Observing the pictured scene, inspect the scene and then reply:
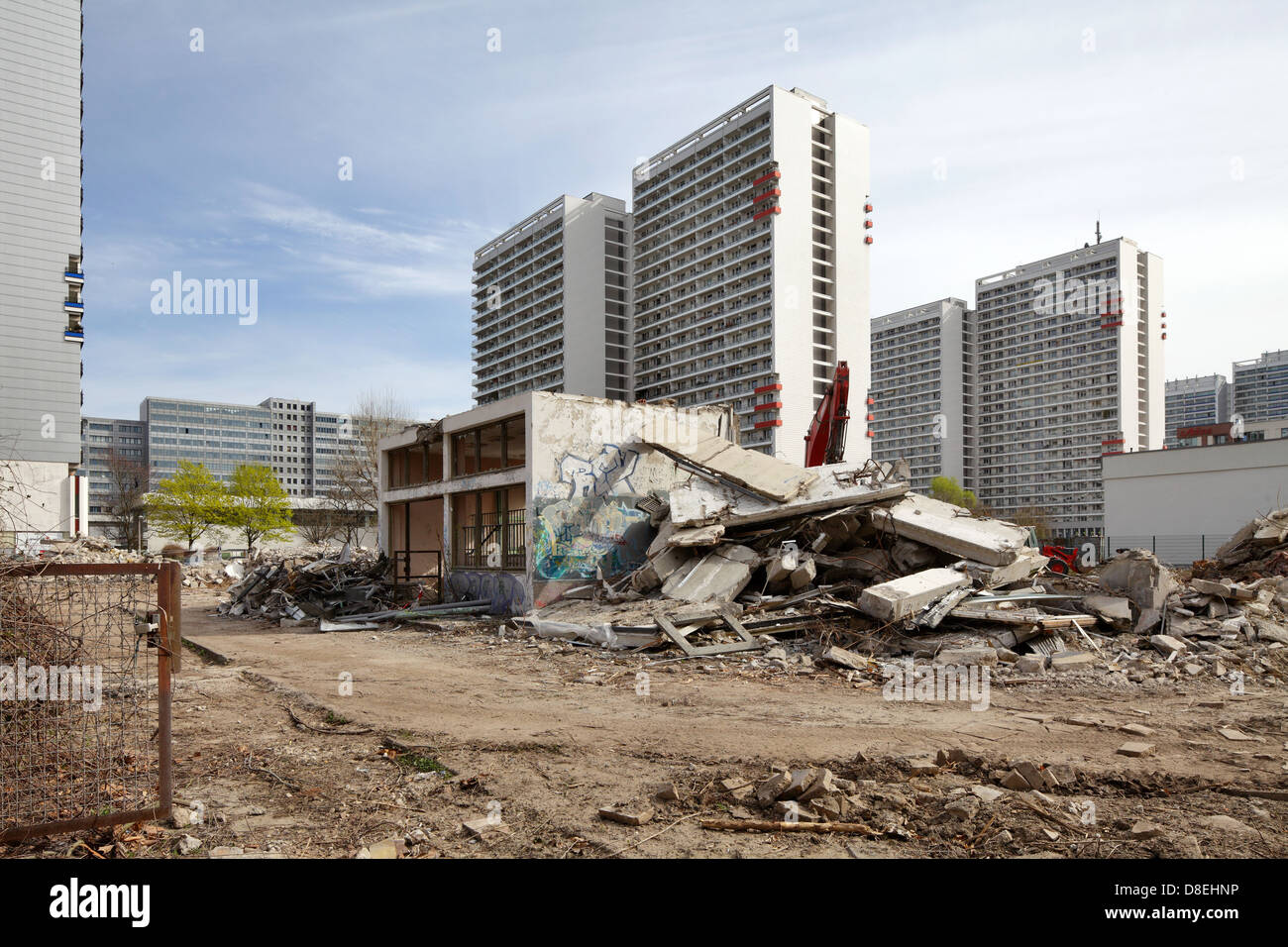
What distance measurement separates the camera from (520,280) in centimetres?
9831

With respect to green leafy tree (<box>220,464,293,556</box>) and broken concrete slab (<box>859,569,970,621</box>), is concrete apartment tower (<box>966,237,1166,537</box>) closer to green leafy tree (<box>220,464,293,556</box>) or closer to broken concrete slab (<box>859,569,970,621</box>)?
green leafy tree (<box>220,464,293,556</box>)

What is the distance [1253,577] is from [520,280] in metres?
90.8

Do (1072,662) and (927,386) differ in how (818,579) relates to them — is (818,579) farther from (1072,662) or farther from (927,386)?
(927,386)

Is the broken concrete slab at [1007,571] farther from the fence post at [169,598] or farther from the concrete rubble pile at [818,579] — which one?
the fence post at [169,598]

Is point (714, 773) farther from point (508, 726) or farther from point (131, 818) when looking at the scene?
point (131, 818)

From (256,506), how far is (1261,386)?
151 metres

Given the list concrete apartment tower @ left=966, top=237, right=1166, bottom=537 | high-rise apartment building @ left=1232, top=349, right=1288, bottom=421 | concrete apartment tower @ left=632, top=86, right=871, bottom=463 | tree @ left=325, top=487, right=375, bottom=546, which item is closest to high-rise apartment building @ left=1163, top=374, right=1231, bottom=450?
high-rise apartment building @ left=1232, top=349, right=1288, bottom=421

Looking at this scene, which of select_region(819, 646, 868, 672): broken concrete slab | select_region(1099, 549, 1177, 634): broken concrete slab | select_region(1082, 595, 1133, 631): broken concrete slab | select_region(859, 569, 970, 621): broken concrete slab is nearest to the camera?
select_region(819, 646, 868, 672): broken concrete slab

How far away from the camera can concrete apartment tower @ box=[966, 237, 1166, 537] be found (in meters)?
92.9

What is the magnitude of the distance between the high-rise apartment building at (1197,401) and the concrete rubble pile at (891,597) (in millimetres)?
146748

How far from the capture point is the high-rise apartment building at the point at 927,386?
357ft

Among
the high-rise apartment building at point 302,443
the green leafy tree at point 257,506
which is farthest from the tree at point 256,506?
the high-rise apartment building at point 302,443

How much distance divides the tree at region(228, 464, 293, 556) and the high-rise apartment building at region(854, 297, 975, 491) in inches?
3096
